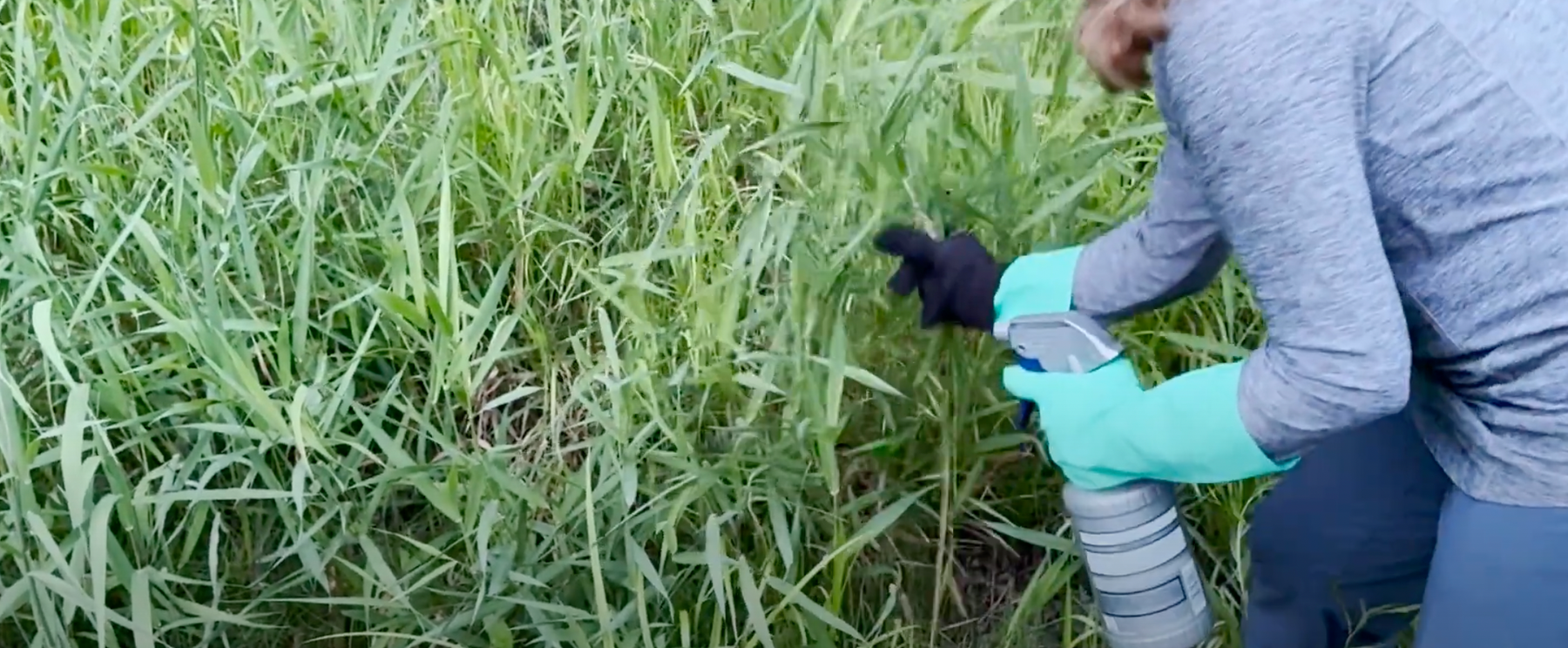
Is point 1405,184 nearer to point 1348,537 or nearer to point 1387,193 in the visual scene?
point 1387,193

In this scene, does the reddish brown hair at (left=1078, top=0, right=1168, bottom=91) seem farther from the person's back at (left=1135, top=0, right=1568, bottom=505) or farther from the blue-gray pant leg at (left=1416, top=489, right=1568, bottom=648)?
the blue-gray pant leg at (left=1416, top=489, right=1568, bottom=648)

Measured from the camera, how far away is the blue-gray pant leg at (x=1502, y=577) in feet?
2.92

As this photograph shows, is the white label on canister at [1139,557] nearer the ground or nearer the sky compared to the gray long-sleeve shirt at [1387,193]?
nearer the ground

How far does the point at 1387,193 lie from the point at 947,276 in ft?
1.33

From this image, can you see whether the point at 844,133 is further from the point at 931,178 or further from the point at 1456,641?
the point at 1456,641

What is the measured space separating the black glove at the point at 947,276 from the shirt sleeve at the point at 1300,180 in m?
0.33

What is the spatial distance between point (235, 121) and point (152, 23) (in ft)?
1.05

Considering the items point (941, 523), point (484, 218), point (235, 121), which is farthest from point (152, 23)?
point (941, 523)

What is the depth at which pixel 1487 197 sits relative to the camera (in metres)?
0.80

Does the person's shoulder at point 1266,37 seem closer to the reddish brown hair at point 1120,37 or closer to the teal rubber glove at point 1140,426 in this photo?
the reddish brown hair at point 1120,37

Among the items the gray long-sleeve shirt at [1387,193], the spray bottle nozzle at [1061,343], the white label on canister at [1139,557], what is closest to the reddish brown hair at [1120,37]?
the gray long-sleeve shirt at [1387,193]

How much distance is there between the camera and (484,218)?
1.59 meters

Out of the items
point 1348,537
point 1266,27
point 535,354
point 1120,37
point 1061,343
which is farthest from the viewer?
point 535,354

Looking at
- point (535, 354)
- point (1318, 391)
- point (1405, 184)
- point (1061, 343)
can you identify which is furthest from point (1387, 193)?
point (535, 354)
